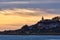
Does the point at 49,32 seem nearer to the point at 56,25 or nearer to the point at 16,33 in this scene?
the point at 56,25

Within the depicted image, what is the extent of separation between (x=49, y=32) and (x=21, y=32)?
297 inches

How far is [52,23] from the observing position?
9638 centimetres

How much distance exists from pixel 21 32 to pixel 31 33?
2.46 metres

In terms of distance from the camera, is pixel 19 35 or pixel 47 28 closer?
pixel 47 28

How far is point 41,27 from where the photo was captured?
97812 mm

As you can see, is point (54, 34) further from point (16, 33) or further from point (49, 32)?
point (16, 33)

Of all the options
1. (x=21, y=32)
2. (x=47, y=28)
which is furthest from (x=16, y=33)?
(x=47, y=28)

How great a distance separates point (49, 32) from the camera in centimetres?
9406

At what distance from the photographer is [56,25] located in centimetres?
9569

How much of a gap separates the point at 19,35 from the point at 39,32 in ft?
25.5

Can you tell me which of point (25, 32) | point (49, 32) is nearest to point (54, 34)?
point (49, 32)

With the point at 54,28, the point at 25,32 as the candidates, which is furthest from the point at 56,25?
the point at 25,32

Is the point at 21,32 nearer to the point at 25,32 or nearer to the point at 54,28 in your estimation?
the point at 25,32

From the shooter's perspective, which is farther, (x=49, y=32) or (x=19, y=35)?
(x=19, y=35)
